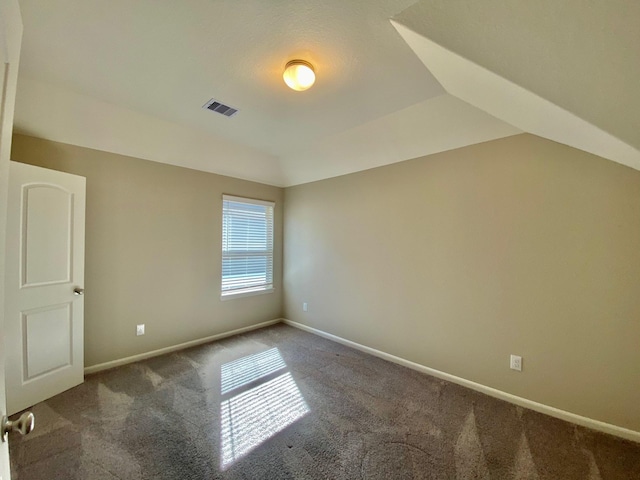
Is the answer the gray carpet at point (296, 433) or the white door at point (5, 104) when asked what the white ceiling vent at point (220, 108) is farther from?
the gray carpet at point (296, 433)

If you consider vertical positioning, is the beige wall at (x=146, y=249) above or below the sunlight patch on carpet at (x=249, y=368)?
above

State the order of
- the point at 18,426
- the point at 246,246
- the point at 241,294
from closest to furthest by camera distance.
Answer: the point at 18,426, the point at 241,294, the point at 246,246

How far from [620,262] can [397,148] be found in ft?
6.57

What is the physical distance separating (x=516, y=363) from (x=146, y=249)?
3.87 m

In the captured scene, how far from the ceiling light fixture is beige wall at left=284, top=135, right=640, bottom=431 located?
60.7 inches

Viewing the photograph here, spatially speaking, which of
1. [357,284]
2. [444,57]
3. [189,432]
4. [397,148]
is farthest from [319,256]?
[444,57]

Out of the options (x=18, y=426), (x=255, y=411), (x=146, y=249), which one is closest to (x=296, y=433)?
(x=255, y=411)

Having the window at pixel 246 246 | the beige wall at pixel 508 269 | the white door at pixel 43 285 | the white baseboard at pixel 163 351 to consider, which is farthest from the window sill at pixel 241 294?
the white door at pixel 43 285

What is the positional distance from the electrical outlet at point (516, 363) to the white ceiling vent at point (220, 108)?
336 cm

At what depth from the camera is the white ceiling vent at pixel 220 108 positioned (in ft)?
7.69

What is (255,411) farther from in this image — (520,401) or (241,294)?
(520,401)

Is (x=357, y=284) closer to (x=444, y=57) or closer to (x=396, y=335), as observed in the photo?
(x=396, y=335)

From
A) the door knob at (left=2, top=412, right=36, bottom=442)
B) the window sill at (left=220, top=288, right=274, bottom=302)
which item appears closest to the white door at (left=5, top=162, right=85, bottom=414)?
the window sill at (left=220, top=288, right=274, bottom=302)

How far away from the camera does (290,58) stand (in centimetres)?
178
